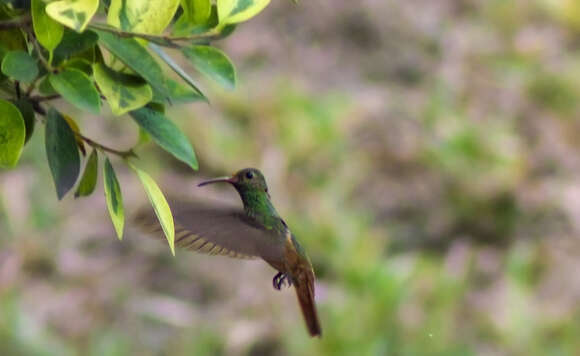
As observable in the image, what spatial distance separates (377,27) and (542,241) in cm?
164

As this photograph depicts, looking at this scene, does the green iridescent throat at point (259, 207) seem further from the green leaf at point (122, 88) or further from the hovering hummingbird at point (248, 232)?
the green leaf at point (122, 88)

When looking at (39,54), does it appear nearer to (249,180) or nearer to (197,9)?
(197,9)

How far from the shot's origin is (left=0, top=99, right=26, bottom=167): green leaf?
0.88m

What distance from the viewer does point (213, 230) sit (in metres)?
1.18

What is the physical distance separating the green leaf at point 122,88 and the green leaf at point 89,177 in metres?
0.17

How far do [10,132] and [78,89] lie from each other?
7 centimetres

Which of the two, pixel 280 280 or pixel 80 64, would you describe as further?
pixel 280 280

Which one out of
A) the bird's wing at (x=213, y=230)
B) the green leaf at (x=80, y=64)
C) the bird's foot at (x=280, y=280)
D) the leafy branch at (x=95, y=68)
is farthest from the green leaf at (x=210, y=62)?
the bird's foot at (x=280, y=280)

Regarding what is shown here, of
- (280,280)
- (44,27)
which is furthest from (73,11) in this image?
(280,280)

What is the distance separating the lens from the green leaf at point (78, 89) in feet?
2.88

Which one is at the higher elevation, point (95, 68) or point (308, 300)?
point (95, 68)

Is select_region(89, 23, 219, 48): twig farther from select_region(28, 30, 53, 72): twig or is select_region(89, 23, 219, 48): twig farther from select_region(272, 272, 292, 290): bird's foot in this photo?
select_region(272, 272, 292, 290): bird's foot

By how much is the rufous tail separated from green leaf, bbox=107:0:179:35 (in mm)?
536

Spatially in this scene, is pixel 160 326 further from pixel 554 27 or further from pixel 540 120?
pixel 554 27
